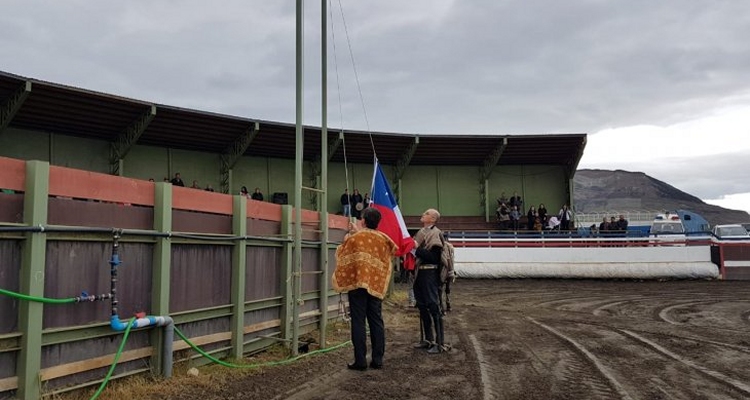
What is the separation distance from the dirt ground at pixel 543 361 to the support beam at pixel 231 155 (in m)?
12.2

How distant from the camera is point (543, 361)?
822cm

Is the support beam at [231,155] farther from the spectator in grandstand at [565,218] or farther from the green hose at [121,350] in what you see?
the green hose at [121,350]

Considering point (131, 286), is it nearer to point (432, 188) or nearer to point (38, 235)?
A: point (38, 235)

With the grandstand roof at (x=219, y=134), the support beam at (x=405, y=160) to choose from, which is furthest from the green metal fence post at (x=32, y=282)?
the support beam at (x=405, y=160)

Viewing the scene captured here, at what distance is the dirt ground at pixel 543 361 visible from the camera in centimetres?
649

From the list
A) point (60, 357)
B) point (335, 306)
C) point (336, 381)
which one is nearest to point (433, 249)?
point (336, 381)

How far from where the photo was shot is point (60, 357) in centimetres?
534

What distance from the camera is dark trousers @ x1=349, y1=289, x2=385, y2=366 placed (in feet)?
25.0

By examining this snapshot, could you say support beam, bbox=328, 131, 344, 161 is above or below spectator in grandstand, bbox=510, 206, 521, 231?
above

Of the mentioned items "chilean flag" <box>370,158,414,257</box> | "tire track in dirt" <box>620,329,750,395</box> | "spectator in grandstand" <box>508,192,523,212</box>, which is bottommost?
"tire track in dirt" <box>620,329,750,395</box>

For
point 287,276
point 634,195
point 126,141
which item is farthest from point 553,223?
point 634,195

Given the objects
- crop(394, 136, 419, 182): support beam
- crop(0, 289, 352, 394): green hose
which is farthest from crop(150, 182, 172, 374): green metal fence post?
crop(394, 136, 419, 182): support beam

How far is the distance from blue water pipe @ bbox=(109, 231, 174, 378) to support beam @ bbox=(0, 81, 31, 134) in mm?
13695

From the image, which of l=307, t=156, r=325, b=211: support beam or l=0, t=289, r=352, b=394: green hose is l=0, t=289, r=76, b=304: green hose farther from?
l=307, t=156, r=325, b=211: support beam
